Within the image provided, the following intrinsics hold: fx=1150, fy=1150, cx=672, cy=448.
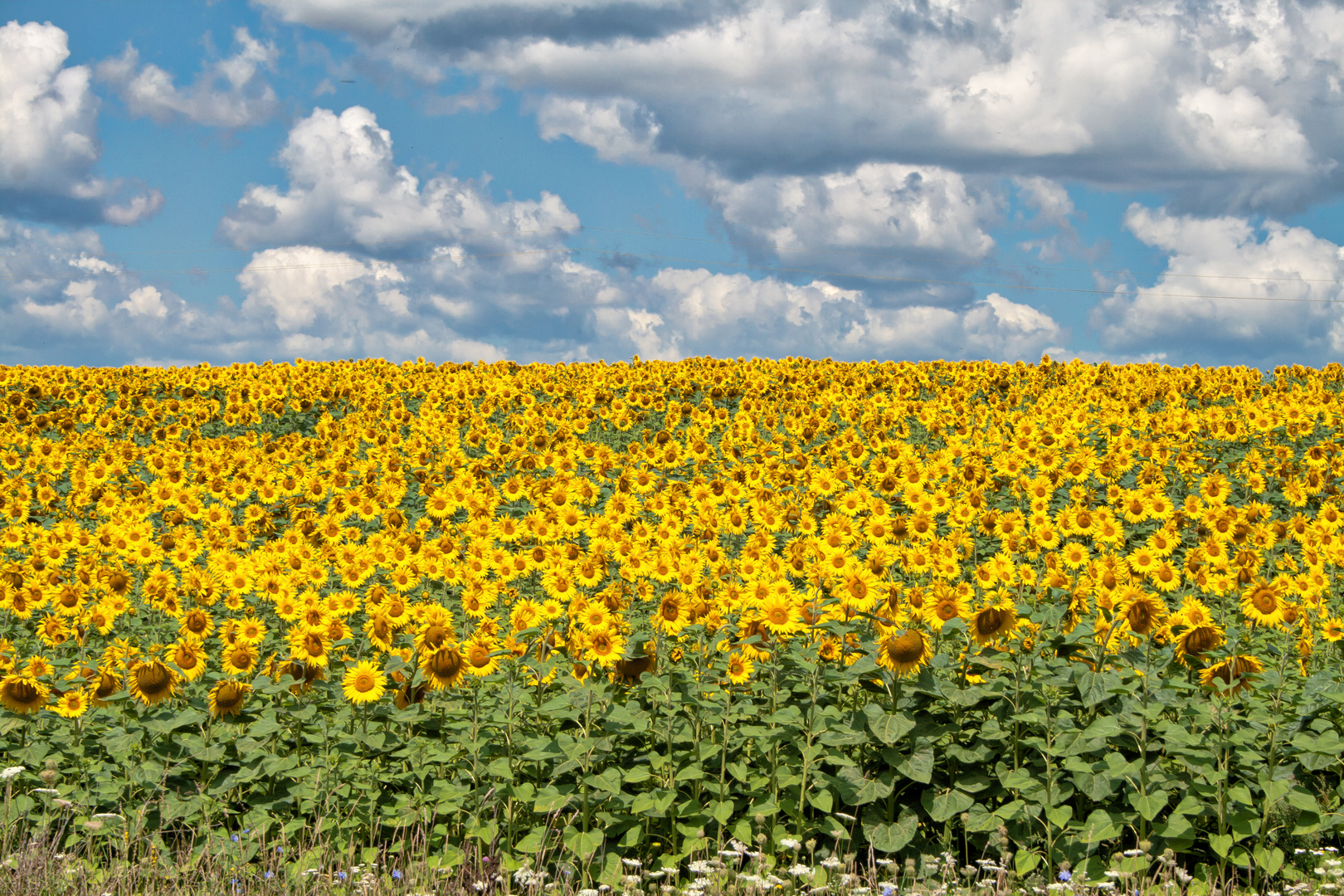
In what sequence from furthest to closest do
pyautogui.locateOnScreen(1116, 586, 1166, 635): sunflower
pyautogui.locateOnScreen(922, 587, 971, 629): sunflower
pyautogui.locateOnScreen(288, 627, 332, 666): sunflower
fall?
pyautogui.locateOnScreen(288, 627, 332, 666): sunflower → pyautogui.locateOnScreen(922, 587, 971, 629): sunflower → pyautogui.locateOnScreen(1116, 586, 1166, 635): sunflower

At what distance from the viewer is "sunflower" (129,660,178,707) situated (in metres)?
6.62

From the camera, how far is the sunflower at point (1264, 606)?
7141 millimetres

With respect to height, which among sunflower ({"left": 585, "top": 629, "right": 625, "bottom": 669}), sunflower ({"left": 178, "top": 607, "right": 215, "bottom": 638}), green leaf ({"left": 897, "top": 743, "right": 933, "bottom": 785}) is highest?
sunflower ({"left": 585, "top": 629, "right": 625, "bottom": 669})

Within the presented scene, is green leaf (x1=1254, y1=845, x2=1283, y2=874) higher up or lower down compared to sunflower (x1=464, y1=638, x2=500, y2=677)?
lower down

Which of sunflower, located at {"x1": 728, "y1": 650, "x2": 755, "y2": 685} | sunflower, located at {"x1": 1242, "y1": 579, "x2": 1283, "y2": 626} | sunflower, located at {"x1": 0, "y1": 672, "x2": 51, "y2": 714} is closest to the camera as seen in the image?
sunflower, located at {"x1": 728, "y1": 650, "x2": 755, "y2": 685}

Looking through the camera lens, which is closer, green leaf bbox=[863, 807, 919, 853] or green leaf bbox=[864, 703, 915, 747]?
green leaf bbox=[864, 703, 915, 747]

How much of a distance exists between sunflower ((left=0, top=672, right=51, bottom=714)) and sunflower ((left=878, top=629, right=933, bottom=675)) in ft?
16.7

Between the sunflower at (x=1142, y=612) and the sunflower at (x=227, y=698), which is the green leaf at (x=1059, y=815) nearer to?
the sunflower at (x=1142, y=612)

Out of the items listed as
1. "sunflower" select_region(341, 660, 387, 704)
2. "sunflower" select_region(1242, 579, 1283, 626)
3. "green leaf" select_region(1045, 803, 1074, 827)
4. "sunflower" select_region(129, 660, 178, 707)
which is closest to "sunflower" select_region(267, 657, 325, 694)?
"sunflower" select_region(341, 660, 387, 704)

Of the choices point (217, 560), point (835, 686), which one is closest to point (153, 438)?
point (217, 560)

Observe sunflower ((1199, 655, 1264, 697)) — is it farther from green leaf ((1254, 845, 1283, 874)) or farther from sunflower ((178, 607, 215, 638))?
sunflower ((178, 607, 215, 638))

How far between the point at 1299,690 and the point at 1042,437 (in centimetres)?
807

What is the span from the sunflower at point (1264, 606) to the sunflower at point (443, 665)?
4.86m

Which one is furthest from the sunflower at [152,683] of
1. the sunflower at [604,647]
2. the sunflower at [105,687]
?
the sunflower at [604,647]
